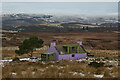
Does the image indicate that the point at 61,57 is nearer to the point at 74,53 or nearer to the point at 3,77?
the point at 74,53

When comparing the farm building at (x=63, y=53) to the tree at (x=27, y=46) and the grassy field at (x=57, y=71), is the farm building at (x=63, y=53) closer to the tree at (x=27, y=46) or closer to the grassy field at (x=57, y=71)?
the tree at (x=27, y=46)

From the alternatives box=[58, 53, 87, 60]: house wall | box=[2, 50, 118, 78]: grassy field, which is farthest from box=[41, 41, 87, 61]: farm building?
box=[2, 50, 118, 78]: grassy field

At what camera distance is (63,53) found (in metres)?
24.1

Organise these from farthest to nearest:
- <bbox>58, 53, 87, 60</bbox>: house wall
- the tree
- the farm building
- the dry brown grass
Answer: the tree, <bbox>58, 53, 87, 60</bbox>: house wall, the farm building, the dry brown grass

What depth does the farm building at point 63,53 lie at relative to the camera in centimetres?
2268

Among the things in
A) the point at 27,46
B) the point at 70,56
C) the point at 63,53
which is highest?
the point at 27,46

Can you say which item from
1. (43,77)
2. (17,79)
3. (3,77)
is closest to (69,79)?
(43,77)

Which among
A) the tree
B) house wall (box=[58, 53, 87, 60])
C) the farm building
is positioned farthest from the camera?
the tree

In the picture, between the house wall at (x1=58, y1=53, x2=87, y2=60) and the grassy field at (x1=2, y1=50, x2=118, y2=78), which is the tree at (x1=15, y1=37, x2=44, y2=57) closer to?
the house wall at (x1=58, y1=53, x2=87, y2=60)

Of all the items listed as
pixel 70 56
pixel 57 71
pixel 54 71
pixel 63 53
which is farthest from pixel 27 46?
pixel 57 71

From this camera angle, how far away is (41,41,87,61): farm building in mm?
22683

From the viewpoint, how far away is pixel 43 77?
11.9 meters

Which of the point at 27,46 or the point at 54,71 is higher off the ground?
the point at 27,46

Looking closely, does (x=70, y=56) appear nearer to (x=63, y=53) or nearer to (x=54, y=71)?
(x=63, y=53)
